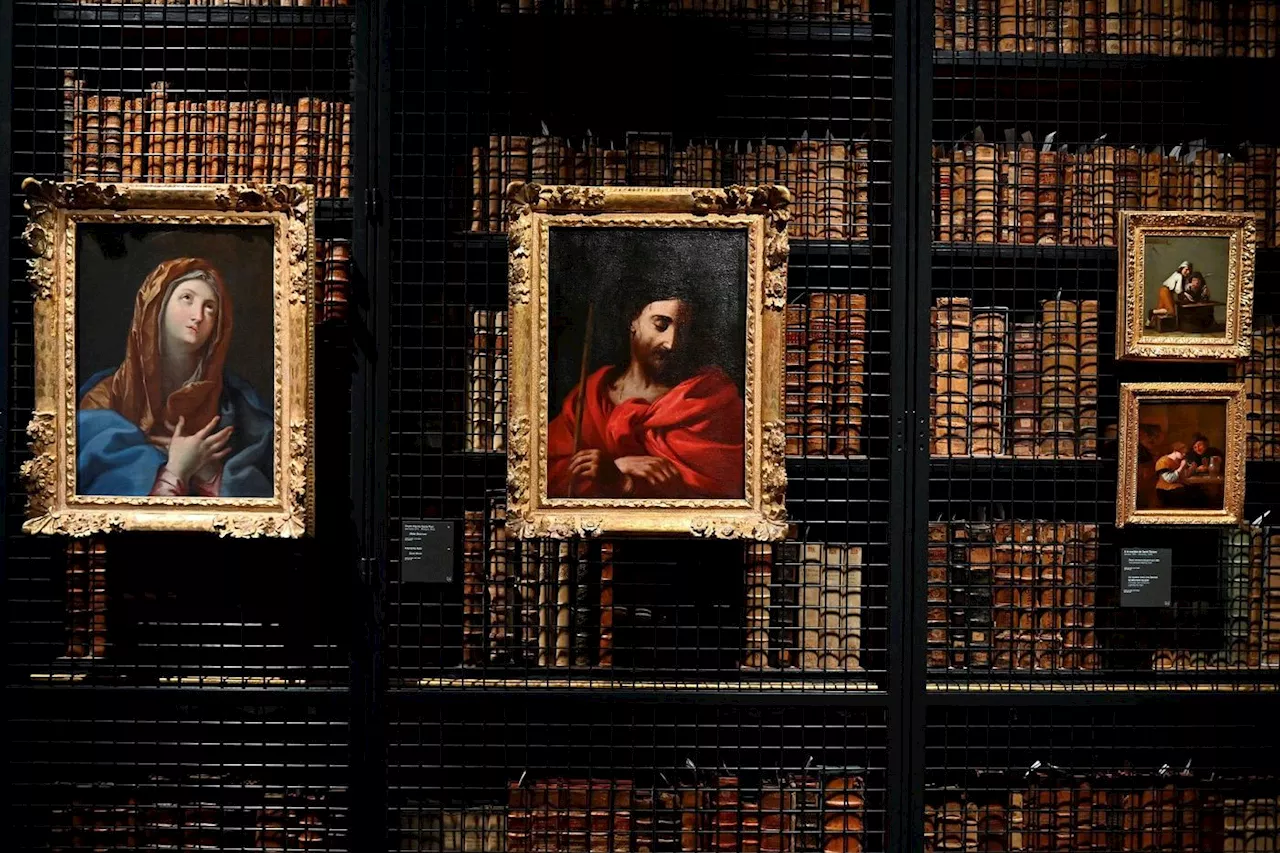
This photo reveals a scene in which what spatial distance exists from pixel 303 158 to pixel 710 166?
102 centimetres

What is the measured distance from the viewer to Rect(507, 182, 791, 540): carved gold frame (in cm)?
223

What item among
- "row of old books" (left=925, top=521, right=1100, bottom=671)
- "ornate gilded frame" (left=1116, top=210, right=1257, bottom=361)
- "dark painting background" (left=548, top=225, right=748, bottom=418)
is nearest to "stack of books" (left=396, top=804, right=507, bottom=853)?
"dark painting background" (left=548, top=225, right=748, bottom=418)

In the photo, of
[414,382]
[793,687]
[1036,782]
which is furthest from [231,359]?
[1036,782]

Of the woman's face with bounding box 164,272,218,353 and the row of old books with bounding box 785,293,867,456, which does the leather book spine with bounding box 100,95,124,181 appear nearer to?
the woman's face with bounding box 164,272,218,353

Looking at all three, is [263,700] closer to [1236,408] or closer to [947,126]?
[947,126]

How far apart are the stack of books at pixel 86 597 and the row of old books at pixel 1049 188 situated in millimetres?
2275

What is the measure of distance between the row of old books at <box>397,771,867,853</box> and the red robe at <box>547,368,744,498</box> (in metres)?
0.75

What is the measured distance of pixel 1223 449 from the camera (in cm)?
232

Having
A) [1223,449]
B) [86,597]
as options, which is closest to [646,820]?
[86,597]

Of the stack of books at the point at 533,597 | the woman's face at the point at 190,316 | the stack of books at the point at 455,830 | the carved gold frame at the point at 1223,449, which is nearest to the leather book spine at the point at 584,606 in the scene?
the stack of books at the point at 533,597

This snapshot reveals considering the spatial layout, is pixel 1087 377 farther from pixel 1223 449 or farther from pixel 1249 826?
pixel 1249 826

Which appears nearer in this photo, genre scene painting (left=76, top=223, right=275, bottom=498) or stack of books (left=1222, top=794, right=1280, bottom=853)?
genre scene painting (left=76, top=223, right=275, bottom=498)

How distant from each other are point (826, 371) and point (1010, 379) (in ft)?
1.53

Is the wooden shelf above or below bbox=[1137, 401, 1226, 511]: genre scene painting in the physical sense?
above
